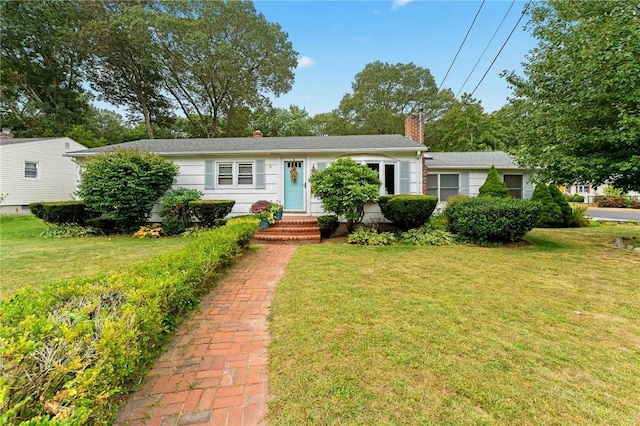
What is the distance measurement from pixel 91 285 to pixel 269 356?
1.79 meters

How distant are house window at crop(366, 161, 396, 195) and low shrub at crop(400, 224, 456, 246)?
1.85m

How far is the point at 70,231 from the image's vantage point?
9273 millimetres

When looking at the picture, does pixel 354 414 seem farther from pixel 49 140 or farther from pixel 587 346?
pixel 49 140

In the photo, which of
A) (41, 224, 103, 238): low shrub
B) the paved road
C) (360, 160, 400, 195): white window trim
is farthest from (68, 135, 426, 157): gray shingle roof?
the paved road

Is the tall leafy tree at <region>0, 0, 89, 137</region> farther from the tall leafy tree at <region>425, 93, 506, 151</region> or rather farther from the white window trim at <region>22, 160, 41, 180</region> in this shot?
the tall leafy tree at <region>425, 93, 506, 151</region>

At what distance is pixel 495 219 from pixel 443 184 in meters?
4.80

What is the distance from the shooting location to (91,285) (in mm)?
2592

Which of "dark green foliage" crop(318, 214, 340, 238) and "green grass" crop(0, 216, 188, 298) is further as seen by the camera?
"dark green foliage" crop(318, 214, 340, 238)

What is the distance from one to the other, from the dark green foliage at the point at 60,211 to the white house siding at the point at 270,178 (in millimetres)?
2189

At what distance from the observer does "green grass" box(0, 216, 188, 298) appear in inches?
185

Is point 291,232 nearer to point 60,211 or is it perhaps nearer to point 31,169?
point 60,211

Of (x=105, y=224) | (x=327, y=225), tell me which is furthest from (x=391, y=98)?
(x=105, y=224)

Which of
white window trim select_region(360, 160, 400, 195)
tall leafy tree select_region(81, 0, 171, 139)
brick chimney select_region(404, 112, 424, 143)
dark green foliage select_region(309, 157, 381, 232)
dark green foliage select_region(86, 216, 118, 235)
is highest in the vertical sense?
tall leafy tree select_region(81, 0, 171, 139)

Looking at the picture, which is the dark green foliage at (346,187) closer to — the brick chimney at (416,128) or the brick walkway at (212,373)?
the brick walkway at (212,373)
